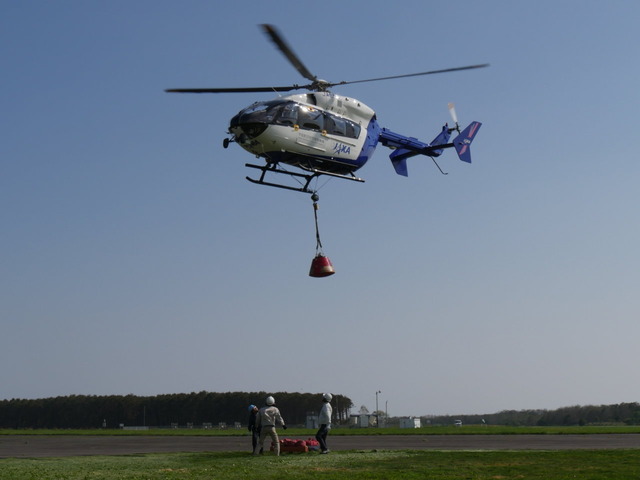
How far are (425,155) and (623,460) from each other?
20.1 meters

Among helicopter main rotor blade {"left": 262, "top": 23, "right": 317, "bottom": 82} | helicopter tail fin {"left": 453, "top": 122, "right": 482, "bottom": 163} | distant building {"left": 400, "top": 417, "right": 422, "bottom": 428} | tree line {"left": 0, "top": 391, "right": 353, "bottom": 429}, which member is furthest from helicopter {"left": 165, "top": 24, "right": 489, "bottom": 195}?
tree line {"left": 0, "top": 391, "right": 353, "bottom": 429}

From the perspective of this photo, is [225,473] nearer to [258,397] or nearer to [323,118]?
[323,118]

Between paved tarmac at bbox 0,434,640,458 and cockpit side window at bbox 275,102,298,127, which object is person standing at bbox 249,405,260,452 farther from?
cockpit side window at bbox 275,102,298,127

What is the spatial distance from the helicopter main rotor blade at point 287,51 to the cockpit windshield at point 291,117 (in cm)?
125

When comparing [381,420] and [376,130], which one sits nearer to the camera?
[376,130]

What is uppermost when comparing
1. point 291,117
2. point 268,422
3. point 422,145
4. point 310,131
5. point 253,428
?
point 422,145

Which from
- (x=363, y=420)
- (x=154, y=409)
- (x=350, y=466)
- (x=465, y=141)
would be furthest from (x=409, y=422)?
(x=154, y=409)

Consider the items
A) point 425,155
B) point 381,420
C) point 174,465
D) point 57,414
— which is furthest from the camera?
point 57,414

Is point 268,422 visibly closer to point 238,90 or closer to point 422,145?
point 238,90

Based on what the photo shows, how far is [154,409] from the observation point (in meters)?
138

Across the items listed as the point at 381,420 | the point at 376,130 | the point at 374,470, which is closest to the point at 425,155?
the point at 376,130

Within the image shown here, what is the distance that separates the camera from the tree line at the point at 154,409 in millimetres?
124812

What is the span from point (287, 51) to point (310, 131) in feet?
Result: 12.1

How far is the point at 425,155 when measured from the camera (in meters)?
37.4
